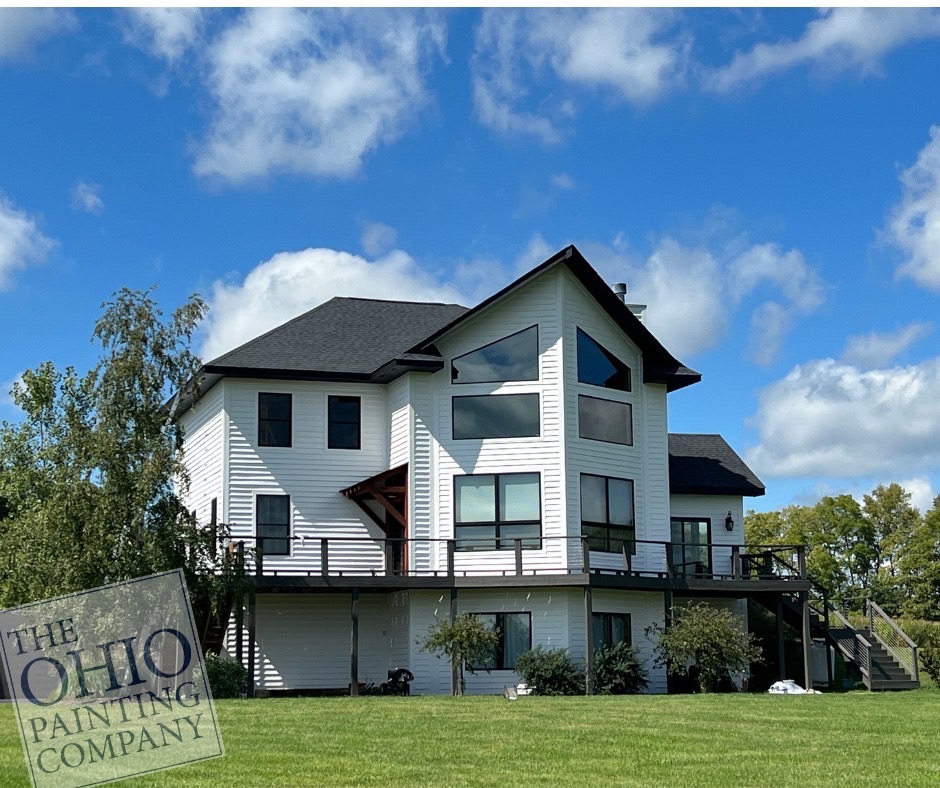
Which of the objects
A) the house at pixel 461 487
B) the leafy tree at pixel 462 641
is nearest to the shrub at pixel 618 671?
the house at pixel 461 487

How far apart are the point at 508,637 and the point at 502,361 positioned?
6.31 meters

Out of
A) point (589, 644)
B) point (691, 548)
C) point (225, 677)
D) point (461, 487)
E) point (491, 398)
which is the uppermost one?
point (491, 398)

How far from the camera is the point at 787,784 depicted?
12680 millimetres

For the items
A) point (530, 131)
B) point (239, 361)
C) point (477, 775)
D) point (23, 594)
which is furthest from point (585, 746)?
point (239, 361)

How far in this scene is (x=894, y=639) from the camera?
3241 cm

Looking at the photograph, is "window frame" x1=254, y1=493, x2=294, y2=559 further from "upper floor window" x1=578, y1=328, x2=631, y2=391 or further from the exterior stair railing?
the exterior stair railing

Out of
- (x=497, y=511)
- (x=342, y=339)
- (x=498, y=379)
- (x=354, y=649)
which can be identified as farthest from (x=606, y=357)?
(x=354, y=649)

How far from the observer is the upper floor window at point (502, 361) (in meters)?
30.1

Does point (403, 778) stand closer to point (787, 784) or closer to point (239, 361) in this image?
point (787, 784)

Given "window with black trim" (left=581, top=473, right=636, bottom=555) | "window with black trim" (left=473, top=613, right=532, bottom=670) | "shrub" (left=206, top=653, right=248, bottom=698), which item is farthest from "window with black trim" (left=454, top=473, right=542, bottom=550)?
"shrub" (left=206, top=653, right=248, bottom=698)

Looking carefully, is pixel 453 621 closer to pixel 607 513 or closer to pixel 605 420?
pixel 607 513

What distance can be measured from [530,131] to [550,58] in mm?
1619

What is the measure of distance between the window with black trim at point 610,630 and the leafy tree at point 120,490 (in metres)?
8.95

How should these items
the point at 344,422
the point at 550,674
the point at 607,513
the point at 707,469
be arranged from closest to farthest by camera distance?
the point at 550,674 < the point at 607,513 < the point at 344,422 < the point at 707,469
